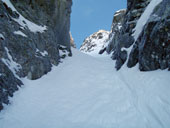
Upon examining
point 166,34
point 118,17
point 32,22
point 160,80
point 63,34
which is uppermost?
point 118,17

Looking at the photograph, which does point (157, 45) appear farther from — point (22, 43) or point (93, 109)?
point (22, 43)

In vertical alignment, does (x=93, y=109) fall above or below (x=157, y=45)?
below

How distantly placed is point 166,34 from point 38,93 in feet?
31.0

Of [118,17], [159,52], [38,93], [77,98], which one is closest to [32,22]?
[38,93]

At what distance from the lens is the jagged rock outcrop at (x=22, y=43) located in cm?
696

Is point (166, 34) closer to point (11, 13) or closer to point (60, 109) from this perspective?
point (60, 109)

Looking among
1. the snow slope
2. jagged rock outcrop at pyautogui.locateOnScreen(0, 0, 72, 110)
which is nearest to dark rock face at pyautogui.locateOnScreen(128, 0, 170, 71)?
the snow slope

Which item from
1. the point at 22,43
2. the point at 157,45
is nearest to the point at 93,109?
the point at 157,45

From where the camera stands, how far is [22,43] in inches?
395

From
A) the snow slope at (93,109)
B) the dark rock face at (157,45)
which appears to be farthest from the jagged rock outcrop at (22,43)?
the dark rock face at (157,45)

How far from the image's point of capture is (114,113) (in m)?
4.75

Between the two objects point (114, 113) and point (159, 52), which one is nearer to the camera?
point (114, 113)

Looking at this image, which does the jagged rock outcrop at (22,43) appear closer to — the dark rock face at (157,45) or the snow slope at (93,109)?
the snow slope at (93,109)

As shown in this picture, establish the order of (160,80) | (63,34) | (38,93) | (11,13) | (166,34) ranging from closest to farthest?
(160,80), (166,34), (38,93), (11,13), (63,34)
